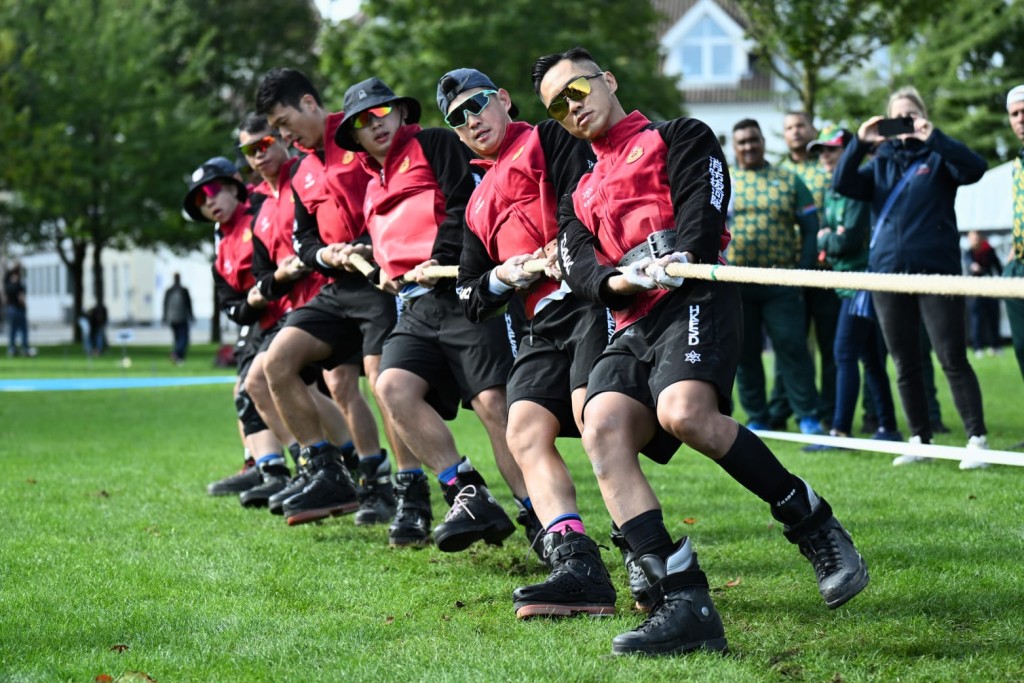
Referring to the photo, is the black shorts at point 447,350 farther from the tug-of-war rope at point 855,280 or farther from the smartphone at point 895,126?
the smartphone at point 895,126

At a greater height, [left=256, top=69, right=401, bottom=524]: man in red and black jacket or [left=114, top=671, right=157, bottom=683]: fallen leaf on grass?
[left=256, top=69, right=401, bottom=524]: man in red and black jacket

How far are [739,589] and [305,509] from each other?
2.72 meters

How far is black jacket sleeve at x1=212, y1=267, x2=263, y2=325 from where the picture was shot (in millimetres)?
9258

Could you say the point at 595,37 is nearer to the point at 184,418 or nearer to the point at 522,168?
the point at 184,418

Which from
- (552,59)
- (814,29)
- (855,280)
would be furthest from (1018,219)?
(814,29)

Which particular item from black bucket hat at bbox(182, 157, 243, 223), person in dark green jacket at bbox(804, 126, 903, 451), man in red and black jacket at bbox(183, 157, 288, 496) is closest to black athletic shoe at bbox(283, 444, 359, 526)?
man in red and black jacket at bbox(183, 157, 288, 496)

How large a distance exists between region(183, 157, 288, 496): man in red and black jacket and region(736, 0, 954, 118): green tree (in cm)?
1154

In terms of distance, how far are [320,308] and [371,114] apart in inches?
50.3

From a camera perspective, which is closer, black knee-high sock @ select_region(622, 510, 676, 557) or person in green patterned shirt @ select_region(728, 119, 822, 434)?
black knee-high sock @ select_region(622, 510, 676, 557)

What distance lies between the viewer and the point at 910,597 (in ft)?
17.8

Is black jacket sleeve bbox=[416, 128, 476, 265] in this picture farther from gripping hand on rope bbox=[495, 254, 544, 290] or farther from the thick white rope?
the thick white rope

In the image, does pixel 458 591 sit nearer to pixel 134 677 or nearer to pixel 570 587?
pixel 570 587

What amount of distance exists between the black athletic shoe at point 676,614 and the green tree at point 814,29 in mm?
15477

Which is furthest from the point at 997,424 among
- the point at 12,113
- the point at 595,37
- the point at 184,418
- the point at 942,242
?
the point at 12,113
